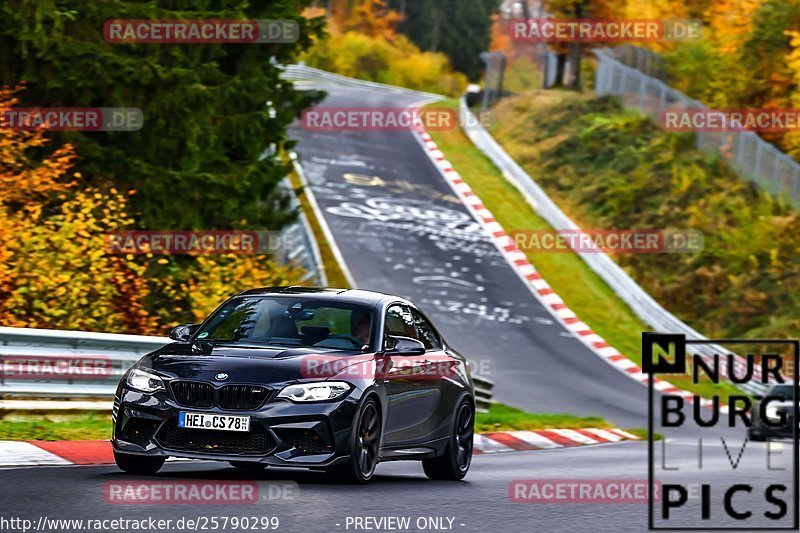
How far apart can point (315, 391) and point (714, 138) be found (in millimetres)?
36960

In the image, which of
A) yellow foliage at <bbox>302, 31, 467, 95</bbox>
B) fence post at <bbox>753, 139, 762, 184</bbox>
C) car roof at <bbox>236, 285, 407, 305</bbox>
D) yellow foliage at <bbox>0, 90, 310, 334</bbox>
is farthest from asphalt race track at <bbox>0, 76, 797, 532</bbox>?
yellow foliage at <bbox>302, 31, 467, 95</bbox>

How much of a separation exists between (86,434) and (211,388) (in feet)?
14.5

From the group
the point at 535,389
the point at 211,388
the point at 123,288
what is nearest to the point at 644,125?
the point at 535,389

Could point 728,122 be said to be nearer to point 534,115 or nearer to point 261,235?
point 534,115

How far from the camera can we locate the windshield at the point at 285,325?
11930 millimetres

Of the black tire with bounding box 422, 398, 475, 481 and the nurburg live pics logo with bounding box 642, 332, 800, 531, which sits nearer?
Answer: the nurburg live pics logo with bounding box 642, 332, 800, 531

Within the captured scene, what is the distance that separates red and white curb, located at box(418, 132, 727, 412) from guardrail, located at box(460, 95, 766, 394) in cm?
143

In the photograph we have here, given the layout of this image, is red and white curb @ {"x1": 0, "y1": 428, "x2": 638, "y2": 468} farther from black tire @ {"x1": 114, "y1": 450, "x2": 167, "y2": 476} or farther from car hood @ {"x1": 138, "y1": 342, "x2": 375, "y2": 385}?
car hood @ {"x1": 138, "y1": 342, "x2": 375, "y2": 385}

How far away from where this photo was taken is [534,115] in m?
55.2

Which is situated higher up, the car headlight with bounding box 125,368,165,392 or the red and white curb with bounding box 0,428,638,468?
the car headlight with bounding box 125,368,165,392

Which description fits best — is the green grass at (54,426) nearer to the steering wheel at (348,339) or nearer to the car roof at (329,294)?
the car roof at (329,294)

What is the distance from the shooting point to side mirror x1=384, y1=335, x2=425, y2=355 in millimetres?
12125

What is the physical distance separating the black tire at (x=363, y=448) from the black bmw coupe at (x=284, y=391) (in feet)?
0.04

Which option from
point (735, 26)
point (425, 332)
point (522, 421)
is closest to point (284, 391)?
point (425, 332)
